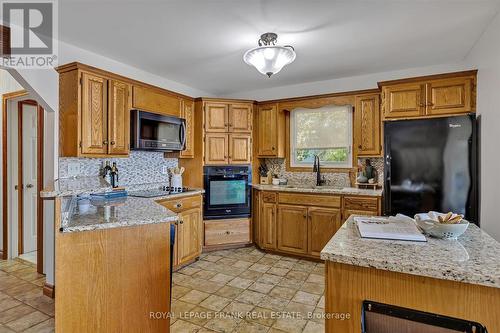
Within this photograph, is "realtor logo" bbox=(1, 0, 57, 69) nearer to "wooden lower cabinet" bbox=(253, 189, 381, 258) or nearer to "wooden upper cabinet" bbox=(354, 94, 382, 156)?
"wooden lower cabinet" bbox=(253, 189, 381, 258)

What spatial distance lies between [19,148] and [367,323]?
14.1 feet

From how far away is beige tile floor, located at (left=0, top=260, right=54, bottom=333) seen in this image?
2127 millimetres

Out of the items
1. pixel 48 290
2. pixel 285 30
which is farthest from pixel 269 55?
pixel 48 290

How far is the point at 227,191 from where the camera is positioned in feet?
12.6

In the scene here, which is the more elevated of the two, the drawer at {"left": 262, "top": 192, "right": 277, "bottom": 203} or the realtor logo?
the realtor logo

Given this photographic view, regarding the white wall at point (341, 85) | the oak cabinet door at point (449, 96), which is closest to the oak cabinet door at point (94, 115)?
the white wall at point (341, 85)

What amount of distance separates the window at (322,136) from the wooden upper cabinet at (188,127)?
1.49m

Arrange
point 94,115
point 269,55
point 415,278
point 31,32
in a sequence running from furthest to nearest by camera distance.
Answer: point 94,115
point 31,32
point 269,55
point 415,278

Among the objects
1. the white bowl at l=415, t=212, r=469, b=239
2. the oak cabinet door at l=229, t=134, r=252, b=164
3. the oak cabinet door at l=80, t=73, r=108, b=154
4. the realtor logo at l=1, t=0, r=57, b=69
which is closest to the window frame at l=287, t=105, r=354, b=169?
the oak cabinet door at l=229, t=134, r=252, b=164

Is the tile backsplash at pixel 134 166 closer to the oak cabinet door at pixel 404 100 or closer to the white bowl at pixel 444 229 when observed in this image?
the oak cabinet door at pixel 404 100

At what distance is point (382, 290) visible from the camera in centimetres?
99

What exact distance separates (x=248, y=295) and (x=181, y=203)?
1284mm

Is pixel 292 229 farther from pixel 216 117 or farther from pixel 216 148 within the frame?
pixel 216 117

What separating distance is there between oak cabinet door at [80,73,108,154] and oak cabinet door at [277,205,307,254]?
2254 mm
